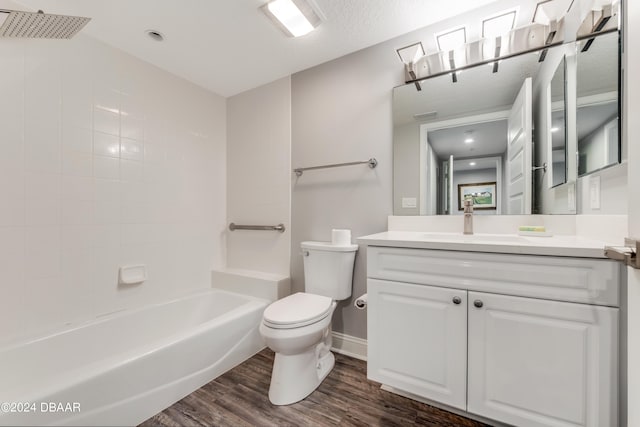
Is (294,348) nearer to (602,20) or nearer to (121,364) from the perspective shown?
(121,364)

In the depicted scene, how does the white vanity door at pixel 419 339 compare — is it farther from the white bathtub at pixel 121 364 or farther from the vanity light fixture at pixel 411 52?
the vanity light fixture at pixel 411 52

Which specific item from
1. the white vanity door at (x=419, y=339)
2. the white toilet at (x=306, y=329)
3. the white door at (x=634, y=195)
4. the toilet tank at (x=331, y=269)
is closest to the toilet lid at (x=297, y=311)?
the white toilet at (x=306, y=329)

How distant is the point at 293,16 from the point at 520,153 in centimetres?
149

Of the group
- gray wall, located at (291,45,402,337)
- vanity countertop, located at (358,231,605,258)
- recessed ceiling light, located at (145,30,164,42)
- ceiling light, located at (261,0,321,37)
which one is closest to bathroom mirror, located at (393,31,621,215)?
gray wall, located at (291,45,402,337)

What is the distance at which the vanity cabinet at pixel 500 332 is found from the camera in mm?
852

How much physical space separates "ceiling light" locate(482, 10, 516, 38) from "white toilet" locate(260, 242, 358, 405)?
1442 millimetres

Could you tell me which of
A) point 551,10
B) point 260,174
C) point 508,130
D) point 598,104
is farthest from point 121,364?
point 551,10

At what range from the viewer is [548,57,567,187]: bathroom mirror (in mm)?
1280

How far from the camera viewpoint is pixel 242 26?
1604mm

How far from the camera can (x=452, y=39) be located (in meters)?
1.53

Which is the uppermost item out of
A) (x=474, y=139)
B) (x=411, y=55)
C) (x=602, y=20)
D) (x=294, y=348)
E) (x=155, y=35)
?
(x=155, y=35)

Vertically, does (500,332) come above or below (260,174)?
below

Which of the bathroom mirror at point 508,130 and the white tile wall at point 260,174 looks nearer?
the bathroom mirror at point 508,130

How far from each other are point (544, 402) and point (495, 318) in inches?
11.9
